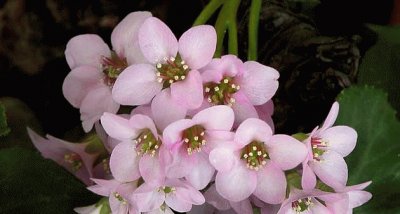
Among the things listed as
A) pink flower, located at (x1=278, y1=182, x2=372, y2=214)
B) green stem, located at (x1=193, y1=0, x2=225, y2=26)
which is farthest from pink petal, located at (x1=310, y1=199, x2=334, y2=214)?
green stem, located at (x1=193, y1=0, x2=225, y2=26)

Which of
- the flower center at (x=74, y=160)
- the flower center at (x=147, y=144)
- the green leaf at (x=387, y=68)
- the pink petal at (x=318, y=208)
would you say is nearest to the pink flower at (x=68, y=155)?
the flower center at (x=74, y=160)

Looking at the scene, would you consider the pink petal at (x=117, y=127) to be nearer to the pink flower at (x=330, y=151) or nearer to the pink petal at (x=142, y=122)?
the pink petal at (x=142, y=122)

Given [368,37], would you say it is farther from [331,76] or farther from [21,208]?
[21,208]

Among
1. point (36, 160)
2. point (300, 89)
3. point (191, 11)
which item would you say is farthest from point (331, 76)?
point (36, 160)

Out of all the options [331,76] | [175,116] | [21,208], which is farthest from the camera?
[331,76]

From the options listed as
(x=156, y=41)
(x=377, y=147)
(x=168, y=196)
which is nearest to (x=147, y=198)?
(x=168, y=196)

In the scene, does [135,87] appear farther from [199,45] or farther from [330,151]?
[330,151]
